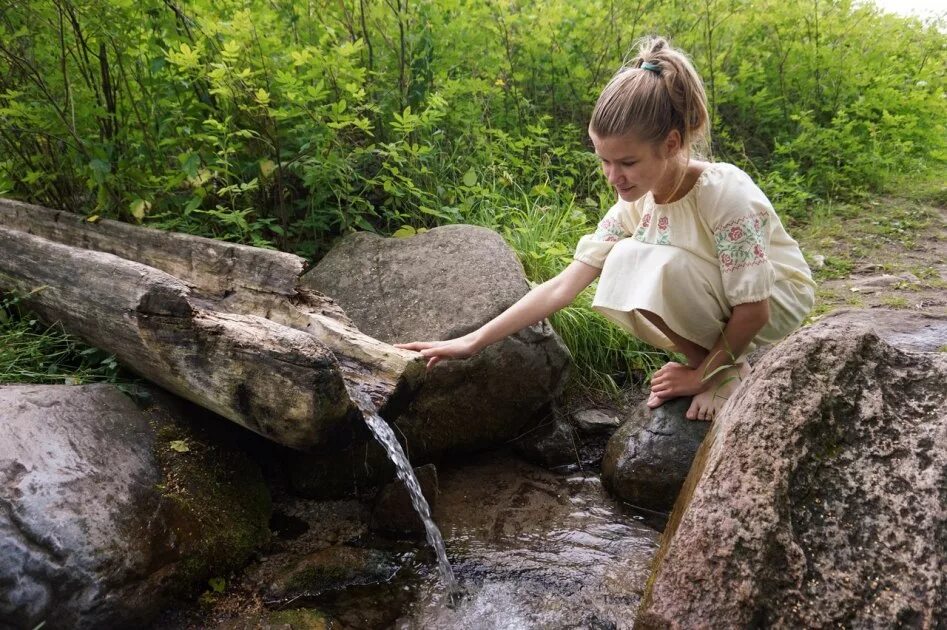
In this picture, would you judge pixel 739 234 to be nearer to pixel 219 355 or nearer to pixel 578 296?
pixel 578 296

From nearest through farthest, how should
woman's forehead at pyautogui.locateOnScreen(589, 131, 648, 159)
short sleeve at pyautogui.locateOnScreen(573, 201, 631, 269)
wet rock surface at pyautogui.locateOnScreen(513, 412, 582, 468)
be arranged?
woman's forehead at pyautogui.locateOnScreen(589, 131, 648, 159), short sleeve at pyautogui.locateOnScreen(573, 201, 631, 269), wet rock surface at pyautogui.locateOnScreen(513, 412, 582, 468)

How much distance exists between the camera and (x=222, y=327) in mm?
2113

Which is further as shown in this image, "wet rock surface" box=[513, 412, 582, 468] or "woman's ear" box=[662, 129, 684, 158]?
"wet rock surface" box=[513, 412, 582, 468]

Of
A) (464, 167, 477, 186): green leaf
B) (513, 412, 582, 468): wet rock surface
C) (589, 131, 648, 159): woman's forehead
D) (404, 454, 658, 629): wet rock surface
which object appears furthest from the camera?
(464, 167, 477, 186): green leaf

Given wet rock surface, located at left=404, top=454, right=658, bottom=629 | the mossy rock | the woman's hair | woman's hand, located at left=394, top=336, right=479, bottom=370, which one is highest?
the woman's hair

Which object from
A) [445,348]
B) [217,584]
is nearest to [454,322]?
[445,348]

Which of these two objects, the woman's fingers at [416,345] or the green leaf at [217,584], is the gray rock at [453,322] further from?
the green leaf at [217,584]

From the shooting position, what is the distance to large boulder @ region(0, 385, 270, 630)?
1.88 m

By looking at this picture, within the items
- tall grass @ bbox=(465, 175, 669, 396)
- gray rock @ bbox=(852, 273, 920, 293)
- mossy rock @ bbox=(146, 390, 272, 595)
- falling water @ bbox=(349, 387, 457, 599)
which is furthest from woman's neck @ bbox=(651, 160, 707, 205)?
gray rock @ bbox=(852, 273, 920, 293)

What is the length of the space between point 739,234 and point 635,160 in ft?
1.48

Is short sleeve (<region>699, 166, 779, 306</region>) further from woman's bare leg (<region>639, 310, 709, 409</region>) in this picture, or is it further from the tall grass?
the tall grass

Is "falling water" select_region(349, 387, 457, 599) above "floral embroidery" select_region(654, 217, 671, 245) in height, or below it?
below

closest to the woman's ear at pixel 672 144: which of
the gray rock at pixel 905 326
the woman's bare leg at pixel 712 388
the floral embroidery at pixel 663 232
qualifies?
the floral embroidery at pixel 663 232

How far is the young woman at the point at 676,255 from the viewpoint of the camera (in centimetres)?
242
